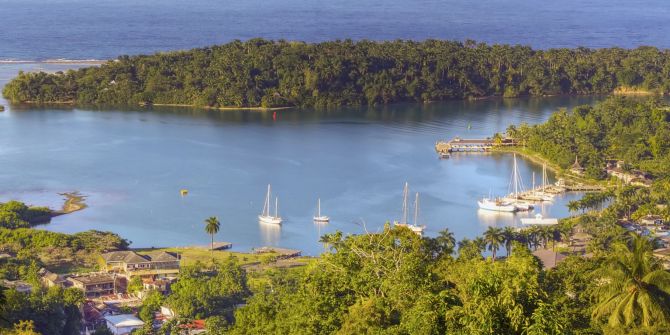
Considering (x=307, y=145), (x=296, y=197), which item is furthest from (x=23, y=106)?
(x=296, y=197)

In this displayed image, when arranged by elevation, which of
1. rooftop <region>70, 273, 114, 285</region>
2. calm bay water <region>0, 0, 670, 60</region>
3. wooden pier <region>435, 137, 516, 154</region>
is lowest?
rooftop <region>70, 273, 114, 285</region>

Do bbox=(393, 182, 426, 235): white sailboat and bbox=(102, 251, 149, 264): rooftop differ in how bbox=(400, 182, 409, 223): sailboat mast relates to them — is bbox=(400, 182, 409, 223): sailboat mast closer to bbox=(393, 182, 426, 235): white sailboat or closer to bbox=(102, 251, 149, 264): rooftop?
bbox=(393, 182, 426, 235): white sailboat

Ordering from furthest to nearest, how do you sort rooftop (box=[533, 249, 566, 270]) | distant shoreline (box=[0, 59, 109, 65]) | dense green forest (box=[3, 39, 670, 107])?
distant shoreline (box=[0, 59, 109, 65]) < dense green forest (box=[3, 39, 670, 107]) < rooftop (box=[533, 249, 566, 270])

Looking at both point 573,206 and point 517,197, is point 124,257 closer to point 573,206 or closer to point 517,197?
point 573,206

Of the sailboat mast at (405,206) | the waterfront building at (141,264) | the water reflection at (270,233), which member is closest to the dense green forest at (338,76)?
the sailboat mast at (405,206)

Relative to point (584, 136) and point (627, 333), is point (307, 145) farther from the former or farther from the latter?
point (627, 333)

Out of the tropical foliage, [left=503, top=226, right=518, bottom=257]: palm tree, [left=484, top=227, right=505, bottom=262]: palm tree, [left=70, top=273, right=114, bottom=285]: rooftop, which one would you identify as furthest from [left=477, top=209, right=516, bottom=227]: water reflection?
[left=70, top=273, right=114, bottom=285]: rooftop

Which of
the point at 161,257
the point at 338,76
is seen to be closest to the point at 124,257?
the point at 161,257
